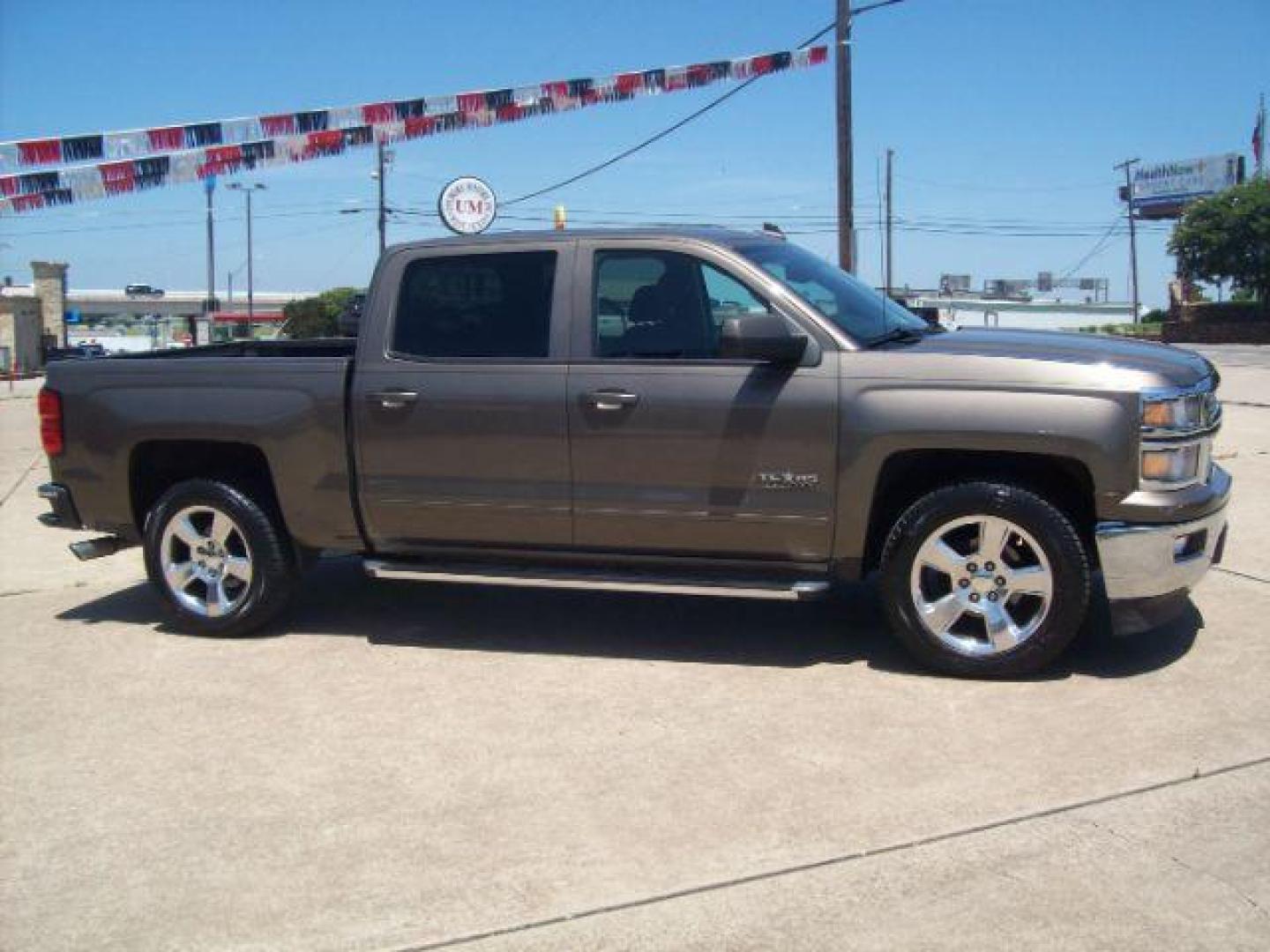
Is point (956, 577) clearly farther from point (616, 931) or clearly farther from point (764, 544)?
point (616, 931)

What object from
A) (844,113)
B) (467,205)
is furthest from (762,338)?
(844,113)

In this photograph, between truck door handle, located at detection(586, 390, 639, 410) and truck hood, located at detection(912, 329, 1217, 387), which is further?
truck door handle, located at detection(586, 390, 639, 410)

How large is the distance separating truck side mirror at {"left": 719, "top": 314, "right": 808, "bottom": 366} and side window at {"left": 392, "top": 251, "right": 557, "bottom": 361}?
0.92 meters

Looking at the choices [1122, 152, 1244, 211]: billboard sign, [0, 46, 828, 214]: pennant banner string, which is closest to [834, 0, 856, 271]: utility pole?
[0, 46, 828, 214]: pennant banner string

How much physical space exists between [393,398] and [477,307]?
0.57 metres

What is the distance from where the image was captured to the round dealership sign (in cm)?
1291

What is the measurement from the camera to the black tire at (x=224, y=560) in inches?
232

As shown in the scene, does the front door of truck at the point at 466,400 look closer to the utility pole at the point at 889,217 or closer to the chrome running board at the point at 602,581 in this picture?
the chrome running board at the point at 602,581

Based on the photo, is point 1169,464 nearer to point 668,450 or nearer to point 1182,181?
point 668,450

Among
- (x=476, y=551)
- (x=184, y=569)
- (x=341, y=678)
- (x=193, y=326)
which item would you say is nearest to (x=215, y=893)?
(x=341, y=678)

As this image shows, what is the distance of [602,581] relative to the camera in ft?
17.6

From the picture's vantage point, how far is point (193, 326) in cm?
6078

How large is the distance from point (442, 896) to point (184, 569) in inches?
126

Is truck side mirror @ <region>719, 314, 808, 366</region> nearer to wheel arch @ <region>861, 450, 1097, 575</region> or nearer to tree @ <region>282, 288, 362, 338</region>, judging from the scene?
wheel arch @ <region>861, 450, 1097, 575</region>
